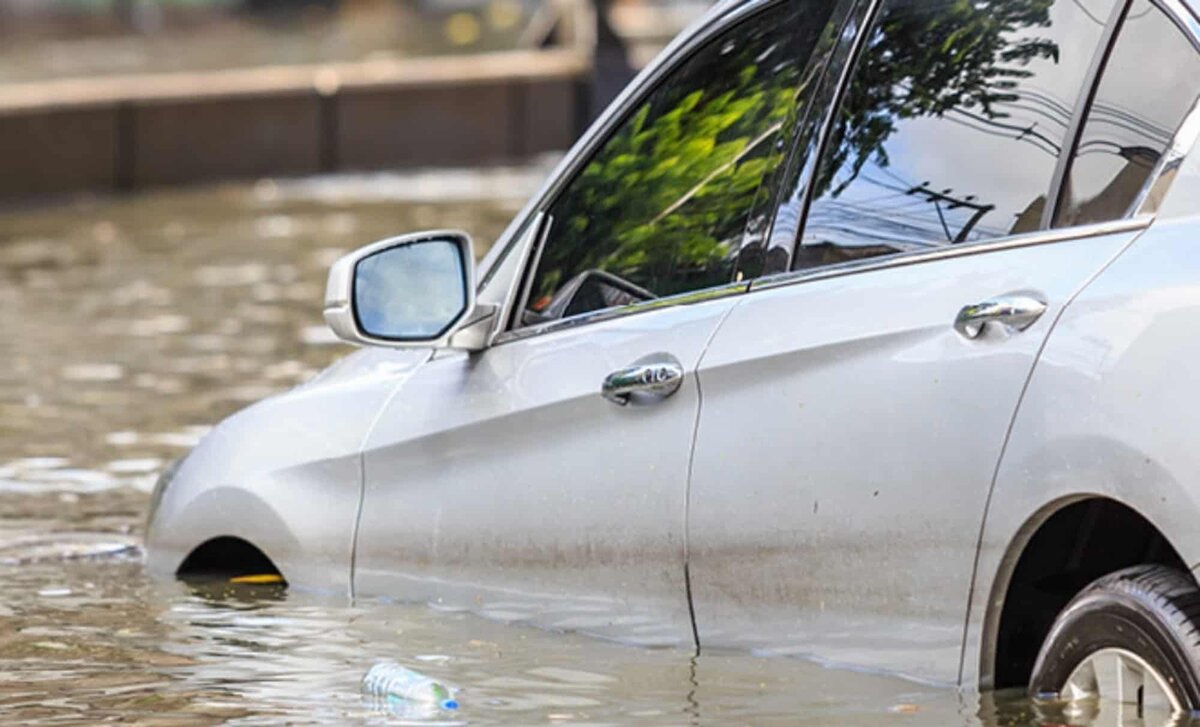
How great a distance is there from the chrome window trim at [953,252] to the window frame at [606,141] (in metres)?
0.13

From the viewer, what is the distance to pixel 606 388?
5.69 metres

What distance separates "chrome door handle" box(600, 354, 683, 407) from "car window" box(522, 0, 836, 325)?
7.4 inches

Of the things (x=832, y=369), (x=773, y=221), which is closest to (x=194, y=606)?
(x=773, y=221)

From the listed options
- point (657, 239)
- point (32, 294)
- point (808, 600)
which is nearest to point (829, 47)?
point (657, 239)

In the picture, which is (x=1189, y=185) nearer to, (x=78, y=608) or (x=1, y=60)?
(x=78, y=608)

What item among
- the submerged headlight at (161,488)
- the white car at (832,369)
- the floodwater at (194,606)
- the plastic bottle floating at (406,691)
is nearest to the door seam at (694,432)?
the white car at (832,369)

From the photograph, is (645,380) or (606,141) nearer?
(645,380)

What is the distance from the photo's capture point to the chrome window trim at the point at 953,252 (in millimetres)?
4672

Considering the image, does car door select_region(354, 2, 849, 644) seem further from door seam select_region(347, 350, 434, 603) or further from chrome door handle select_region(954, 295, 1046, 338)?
chrome door handle select_region(954, 295, 1046, 338)

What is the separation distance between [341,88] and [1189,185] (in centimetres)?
2150

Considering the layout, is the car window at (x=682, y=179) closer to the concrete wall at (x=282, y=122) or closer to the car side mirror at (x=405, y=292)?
the car side mirror at (x=405, y=292)

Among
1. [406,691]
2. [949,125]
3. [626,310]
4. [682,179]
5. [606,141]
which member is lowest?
[406,691]

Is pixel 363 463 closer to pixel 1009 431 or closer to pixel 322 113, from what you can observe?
pixel 1009 431

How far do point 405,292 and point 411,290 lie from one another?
0.5 inches
